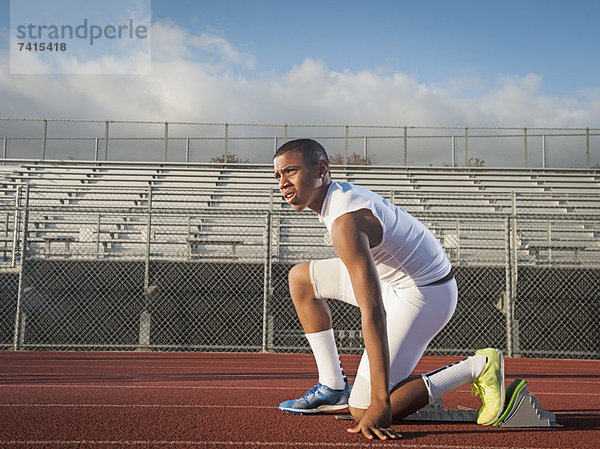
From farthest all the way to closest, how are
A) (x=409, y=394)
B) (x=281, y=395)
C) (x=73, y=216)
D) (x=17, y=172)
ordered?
(x=17, y=172) → (x=73, y=216) → (x=281, y=395) → (x=409, y=394)

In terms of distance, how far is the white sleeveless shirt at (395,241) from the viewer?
104 inches

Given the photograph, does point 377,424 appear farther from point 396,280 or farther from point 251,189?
point 251,189

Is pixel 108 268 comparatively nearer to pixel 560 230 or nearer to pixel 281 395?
pixel 281 395

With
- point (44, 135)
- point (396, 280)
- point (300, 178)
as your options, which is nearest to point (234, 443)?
point (396, 280)

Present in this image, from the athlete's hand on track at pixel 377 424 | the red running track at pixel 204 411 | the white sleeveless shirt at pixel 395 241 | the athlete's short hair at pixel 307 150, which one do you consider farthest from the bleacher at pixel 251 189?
the athlete's hand on track at pixel 377 424

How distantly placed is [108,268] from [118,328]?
96 cm

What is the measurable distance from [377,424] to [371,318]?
460 millimetres

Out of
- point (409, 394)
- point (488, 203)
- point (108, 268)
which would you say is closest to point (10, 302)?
point (108, 268)

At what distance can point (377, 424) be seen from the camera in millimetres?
2449

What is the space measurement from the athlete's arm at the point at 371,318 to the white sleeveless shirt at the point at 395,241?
0.18m

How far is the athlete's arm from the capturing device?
96.0 inches

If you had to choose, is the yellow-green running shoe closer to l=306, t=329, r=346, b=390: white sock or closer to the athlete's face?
l=306, t=329, r=346, b=390: white sock

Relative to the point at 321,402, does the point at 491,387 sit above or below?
above

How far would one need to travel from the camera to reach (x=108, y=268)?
8836mm
